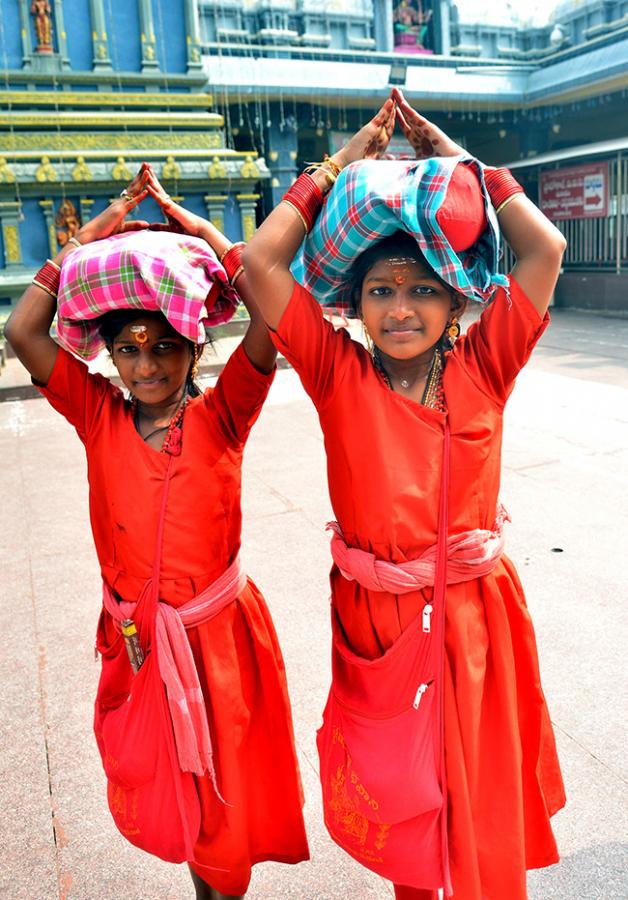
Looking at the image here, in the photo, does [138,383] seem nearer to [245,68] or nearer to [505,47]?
[245,68]

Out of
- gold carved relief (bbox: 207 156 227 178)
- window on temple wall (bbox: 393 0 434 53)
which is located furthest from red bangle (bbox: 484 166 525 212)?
window on temple wall (bbox: 393 0 434 53)

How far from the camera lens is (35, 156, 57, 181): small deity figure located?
986 centimetres

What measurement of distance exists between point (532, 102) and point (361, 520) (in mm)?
15783

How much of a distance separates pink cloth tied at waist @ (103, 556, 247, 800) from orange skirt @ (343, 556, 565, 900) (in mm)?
315

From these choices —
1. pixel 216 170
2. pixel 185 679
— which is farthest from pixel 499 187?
pixel 216 170

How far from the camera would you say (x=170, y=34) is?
11.3 m

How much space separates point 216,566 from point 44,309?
2.14 ft

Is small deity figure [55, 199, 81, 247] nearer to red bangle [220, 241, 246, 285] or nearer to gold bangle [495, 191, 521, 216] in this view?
red bangle [220, 241, 246, 285]

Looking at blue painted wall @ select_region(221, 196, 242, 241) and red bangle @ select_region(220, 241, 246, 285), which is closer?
red bangle @ select_region(220, 241, 246, 285)

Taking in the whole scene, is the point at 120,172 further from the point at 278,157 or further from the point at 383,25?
the point at 383,25

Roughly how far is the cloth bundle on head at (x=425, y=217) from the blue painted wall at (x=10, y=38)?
1116 centimetres

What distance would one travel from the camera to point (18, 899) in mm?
1748

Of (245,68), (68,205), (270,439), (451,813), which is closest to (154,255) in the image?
(451,813)

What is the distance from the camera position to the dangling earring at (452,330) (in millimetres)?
1527
